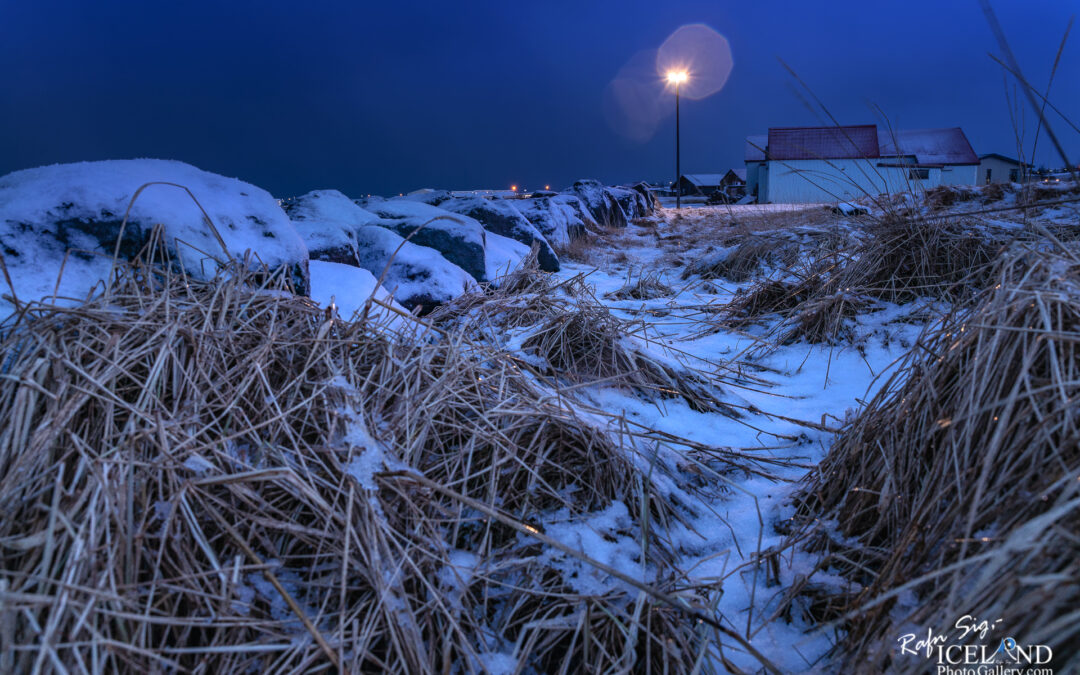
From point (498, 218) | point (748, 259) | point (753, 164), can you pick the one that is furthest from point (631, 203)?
point (753, 164)

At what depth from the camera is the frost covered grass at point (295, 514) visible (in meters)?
0.84

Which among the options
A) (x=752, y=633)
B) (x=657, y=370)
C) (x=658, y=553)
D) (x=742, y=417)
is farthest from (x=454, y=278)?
(x=752, y=633)

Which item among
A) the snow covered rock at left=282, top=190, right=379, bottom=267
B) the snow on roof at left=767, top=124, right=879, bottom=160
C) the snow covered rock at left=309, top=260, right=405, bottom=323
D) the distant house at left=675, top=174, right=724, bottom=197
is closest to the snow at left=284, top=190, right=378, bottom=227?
the snow covered rock at left=282, top=190, right=379, bottom=267

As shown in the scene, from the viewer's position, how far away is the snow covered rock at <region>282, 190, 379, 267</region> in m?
3.19

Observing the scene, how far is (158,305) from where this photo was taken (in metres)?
1.36

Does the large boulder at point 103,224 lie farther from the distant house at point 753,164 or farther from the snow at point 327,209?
the distant house at point 753,164

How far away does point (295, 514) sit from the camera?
1.03 metres

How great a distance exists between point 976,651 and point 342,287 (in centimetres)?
239

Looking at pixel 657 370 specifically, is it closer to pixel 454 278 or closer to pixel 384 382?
pixel 384 382

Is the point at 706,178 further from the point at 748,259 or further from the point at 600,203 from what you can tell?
the point at 748,259

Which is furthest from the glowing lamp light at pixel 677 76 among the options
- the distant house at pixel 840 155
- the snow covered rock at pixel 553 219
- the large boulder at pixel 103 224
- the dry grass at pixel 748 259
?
the large boulder at pixel 103 224

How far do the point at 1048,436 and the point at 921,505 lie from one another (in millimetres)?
227

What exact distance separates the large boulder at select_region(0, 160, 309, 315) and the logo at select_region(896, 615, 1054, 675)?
1.76 meters

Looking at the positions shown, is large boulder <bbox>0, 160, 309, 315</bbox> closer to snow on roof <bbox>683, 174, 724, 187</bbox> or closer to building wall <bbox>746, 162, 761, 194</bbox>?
building wall <bbox>746, 162, 761, 194</bbox>
